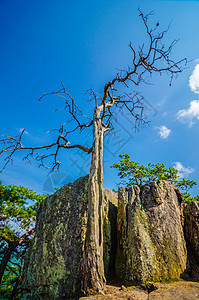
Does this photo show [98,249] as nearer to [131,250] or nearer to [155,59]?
[131,250]

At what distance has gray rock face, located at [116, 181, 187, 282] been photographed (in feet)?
11.9

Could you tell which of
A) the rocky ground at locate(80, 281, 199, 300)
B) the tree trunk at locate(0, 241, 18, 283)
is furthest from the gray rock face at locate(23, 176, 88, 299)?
the tree trunk at locate(0, 241, 18, 283)

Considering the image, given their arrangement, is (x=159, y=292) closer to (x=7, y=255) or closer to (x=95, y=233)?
(x=95, y=233)

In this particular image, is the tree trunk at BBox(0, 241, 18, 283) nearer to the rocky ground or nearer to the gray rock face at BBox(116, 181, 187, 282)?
the gray rock face at BBox(116, 181, 187, 282)

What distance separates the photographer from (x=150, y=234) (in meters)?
4.08

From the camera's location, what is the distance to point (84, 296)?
3.23 meters

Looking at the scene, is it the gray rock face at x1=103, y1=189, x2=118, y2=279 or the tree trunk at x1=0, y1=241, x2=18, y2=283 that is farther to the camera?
the tree trunk at x1=0, y1=241, x2=18, y2=283

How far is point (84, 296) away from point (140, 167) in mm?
7282

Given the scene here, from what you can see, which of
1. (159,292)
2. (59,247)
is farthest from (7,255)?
(159,292)

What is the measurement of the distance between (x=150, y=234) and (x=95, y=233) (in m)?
1.34

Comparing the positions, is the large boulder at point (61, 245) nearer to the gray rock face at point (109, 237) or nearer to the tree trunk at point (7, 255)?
the gray rock face at point (109, 237)

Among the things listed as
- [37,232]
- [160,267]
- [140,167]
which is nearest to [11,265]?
[37,232]

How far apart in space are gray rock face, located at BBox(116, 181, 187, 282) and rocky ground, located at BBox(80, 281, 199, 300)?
258 mm

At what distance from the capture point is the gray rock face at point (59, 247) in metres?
3.89
